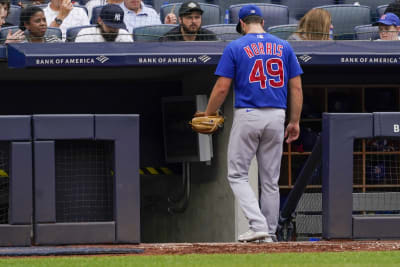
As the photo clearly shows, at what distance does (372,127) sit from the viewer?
6.23 metres

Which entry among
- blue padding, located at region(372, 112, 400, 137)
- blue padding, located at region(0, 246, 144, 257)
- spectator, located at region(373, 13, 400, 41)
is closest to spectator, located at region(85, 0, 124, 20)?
spectator, located at region(373, 13, 400, 41)

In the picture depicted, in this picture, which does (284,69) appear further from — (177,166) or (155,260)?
(177,166)

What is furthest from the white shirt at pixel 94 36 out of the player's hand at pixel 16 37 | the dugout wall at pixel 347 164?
the dugout wall at pixel 347 164

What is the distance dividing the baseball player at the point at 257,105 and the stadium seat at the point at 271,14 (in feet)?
11.6

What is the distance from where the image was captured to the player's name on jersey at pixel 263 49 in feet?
20.0

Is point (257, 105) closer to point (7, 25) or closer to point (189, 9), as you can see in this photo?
point (189, 9)

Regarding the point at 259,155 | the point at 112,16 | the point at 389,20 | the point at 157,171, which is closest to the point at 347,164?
the point at 259,155

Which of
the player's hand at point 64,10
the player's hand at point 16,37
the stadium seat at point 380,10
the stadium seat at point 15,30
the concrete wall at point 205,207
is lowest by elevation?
the concrete wall at point 205,207

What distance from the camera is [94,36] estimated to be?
875 centimetres

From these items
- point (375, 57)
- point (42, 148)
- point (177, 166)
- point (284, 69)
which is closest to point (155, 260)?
point (42, 148)

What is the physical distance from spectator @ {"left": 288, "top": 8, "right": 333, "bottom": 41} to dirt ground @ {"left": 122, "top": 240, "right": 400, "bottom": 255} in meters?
3.26

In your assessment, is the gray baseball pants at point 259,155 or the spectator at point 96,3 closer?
the gray baseball pants at point 259,155

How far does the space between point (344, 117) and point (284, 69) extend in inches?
22.8

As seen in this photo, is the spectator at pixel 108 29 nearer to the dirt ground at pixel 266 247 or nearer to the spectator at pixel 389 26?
the spectator at pixel 389 26
